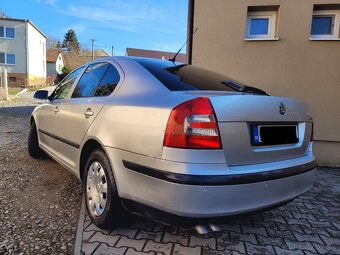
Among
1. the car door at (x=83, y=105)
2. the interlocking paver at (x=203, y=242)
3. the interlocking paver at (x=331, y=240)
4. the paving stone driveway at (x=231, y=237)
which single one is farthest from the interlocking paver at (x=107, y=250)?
the interlocking paver at (x=331, y=240)

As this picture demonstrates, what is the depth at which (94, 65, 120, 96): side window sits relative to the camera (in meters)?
2.96

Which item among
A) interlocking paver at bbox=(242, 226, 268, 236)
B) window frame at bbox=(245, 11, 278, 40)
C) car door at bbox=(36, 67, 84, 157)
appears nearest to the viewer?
interlocking paver at bbox=(242, 226, 268, 236)

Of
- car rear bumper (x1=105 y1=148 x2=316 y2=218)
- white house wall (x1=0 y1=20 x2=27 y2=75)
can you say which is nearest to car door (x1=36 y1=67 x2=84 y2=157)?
car rear bumper (x1=105 y1=148 x2=316 y2=218)

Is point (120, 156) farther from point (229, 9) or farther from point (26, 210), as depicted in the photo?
point (229, 9)

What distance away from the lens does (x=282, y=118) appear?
2508 mm

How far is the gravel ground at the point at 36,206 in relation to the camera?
2.60 meters

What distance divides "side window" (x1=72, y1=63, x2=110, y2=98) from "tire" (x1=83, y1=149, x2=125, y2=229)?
80 cm

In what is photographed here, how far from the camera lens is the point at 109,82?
3.07m

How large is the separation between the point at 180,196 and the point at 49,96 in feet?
10.4

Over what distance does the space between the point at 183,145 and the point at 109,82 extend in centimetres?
132

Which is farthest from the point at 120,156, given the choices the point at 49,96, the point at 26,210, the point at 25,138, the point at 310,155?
the point at 25,138

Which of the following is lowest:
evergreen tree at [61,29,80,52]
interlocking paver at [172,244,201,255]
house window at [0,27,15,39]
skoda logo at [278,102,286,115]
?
interlocking paver at [172,244,201,255]

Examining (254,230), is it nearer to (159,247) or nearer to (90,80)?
(159,247)

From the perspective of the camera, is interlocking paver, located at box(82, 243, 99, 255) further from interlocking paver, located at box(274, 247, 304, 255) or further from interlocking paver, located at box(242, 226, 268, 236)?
interlocking paver, located at box(274, 247, 304, 255)
